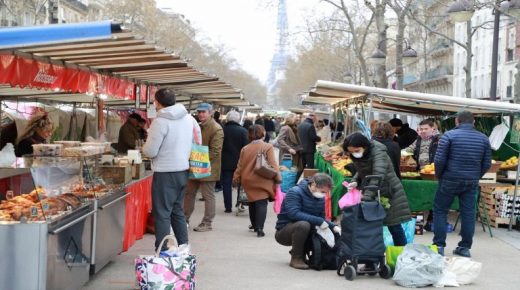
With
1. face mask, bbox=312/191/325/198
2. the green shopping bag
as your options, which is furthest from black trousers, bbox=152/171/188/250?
the green shopping bag

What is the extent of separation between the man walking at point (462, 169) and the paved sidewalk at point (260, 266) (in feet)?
1.98

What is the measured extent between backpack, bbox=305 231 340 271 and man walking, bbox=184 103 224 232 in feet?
9.13

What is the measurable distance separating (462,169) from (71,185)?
464 centimetres

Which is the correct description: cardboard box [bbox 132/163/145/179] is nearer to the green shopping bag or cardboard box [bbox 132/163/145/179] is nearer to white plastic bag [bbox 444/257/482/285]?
the green shopping bag

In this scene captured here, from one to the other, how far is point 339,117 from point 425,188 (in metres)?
11.1

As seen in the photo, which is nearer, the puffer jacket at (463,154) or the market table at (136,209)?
the market table at (136,209)

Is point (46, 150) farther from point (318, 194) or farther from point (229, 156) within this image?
point (229, 156)

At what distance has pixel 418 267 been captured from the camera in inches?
298

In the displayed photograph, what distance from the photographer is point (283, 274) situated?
8.12 m

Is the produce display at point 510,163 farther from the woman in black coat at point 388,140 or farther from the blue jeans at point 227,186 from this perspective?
the blue jeans at point 227,186

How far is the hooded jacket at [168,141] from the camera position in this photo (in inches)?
290

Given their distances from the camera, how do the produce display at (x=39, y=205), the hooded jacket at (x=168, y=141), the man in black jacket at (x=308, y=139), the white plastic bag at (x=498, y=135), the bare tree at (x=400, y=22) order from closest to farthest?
the produce display at (x=39, y=205)
the hooded jacket at (x=168, y=141)
the white plastic bag at (x=498, y=135)
the man in black jacket at (x=308, y=139)
the bare tree at (x=400, y=22)

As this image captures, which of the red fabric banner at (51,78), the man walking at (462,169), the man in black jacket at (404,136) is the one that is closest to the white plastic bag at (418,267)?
the man walking at (462,169)

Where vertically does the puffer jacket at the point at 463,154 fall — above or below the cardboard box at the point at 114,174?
above
